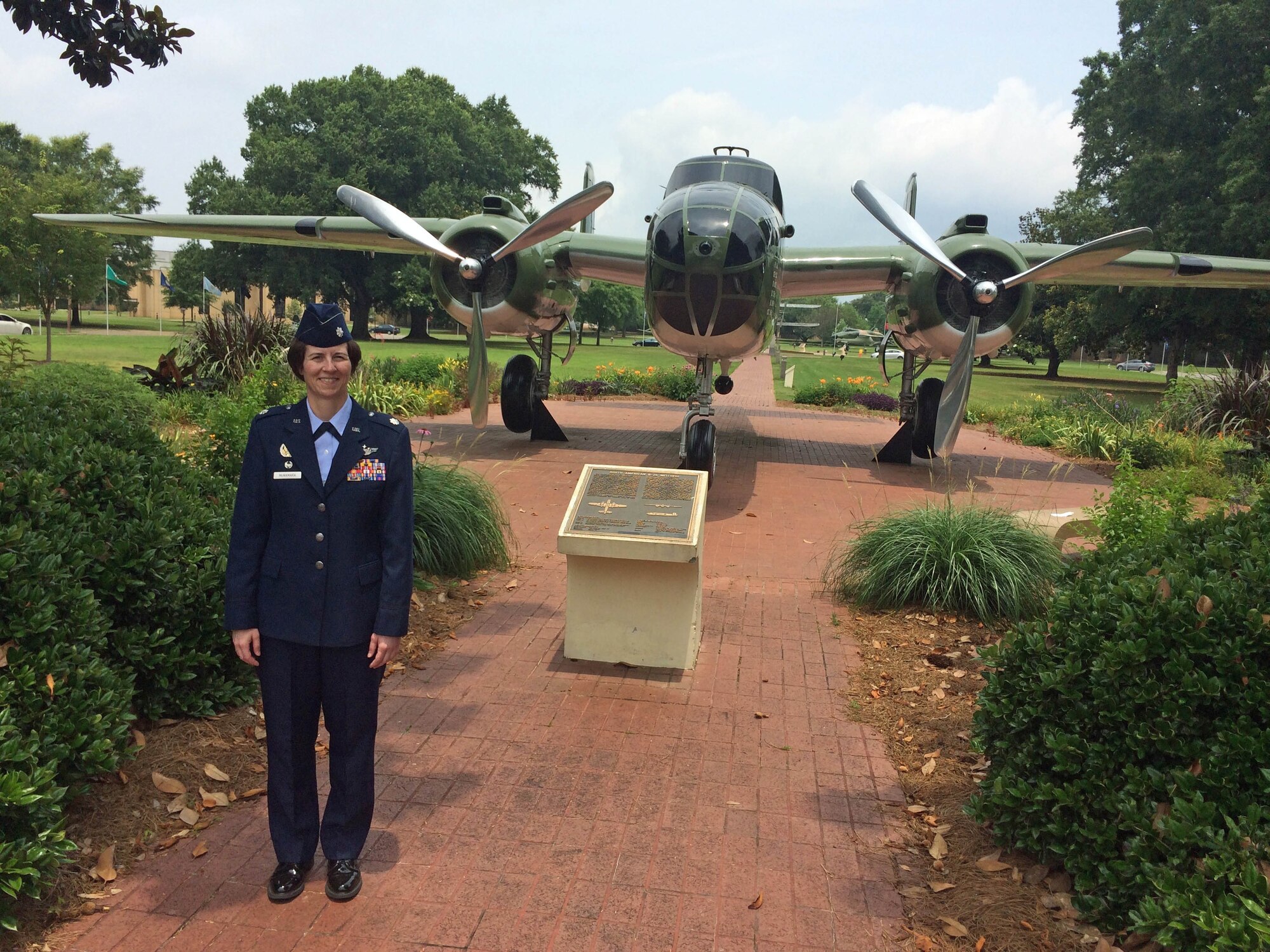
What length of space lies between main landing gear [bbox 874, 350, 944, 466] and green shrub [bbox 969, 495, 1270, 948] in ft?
34.3

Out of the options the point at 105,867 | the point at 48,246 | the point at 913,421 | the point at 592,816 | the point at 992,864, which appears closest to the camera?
the point at 105,867

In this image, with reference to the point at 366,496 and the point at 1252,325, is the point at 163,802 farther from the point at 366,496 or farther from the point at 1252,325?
the point at 1252,325

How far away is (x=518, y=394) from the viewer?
14.4 metres

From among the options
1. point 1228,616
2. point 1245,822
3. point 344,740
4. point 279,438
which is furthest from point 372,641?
point 1228,616

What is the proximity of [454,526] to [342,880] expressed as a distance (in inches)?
161

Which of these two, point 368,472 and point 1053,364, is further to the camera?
point 1053,364

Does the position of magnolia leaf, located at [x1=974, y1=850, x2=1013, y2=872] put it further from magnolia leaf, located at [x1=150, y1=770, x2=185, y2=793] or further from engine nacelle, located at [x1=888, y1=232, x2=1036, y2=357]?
engine nacelle, located at [x1=888, y1=232, x2=1036, y2=357]

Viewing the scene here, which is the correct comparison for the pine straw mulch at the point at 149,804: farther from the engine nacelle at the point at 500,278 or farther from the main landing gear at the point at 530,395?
the main landing gear at the point at 530,395

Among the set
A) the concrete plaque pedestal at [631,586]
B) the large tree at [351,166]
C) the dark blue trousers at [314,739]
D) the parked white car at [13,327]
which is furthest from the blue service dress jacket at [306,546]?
the parked white car at [13,327]

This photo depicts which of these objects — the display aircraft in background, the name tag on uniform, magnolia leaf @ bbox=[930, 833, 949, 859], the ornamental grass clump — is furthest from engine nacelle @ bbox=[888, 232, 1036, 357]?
the name tag on uniform

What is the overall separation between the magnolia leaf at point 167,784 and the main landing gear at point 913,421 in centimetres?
1180

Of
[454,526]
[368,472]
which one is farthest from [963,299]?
[368,472]

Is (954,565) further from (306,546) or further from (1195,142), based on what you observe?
(1195,142)

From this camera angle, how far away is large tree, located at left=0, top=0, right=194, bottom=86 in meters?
5.00
